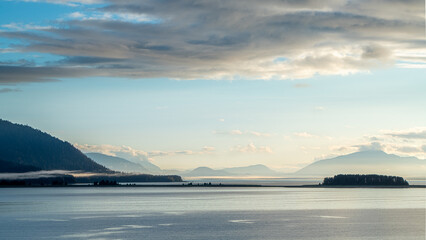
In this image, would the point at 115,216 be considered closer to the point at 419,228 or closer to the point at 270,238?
the point at 270,238

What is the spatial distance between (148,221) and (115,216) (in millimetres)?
12701

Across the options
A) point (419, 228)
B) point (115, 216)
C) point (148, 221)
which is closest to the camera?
point (419, 228)

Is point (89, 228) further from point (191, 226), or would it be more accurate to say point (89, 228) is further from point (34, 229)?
point (191, 226)

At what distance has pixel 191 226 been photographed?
86.3m

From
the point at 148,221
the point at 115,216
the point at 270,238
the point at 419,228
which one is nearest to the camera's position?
the point at 270,238

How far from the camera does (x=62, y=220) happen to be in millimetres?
96812

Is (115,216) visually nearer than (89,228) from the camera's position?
No

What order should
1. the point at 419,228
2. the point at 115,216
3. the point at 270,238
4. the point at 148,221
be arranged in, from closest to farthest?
1. the point at 270,238
2. the point at 419,228
3. the point at 148,221
4. the point at 115,216

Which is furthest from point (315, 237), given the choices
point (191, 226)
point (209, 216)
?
point (209, 216)

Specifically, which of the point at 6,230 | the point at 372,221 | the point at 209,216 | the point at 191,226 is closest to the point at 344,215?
the point at 372,221

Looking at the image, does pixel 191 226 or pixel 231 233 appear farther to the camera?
pixel 191 226

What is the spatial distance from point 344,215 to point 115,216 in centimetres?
3960

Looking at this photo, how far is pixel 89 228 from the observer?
82.8 metres

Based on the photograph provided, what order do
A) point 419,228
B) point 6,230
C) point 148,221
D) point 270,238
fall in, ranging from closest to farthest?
1. point 270,238
2. point 6,230
3. point 419,228
4. point 148,221
